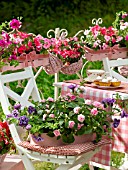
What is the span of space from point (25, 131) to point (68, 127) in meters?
0.42

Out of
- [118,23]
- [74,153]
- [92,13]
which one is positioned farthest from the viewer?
[92,13]

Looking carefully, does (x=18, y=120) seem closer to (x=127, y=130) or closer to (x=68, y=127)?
(x=68, y=127)

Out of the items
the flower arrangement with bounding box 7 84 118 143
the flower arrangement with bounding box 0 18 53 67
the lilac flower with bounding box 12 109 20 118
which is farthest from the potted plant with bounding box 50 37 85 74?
the lilac flower with bounding box 12 109 20 118

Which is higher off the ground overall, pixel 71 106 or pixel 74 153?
pixel 71 106

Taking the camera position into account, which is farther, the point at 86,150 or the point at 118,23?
the point at 118,23

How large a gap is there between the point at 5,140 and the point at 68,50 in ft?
3.23

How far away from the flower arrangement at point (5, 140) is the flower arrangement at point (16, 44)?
0.42 meters

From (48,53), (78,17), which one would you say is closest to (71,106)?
(48,53)

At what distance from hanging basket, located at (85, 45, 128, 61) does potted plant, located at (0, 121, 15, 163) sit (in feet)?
3.56

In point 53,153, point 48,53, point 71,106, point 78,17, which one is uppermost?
point 78,17

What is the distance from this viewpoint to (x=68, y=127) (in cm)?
340

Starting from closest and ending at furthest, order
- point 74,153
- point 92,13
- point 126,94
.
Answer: point 74,153 → point 126,94 → point 92,13

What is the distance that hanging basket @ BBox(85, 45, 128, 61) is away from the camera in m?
4.56

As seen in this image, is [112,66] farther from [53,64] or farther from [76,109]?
[76,109]
